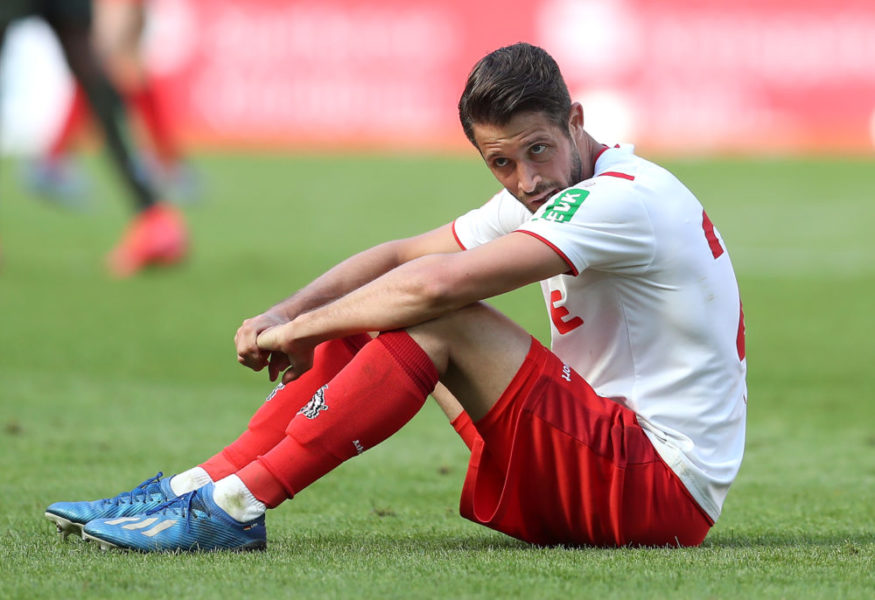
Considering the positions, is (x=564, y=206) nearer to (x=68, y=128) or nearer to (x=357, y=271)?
(x=357, y=271)

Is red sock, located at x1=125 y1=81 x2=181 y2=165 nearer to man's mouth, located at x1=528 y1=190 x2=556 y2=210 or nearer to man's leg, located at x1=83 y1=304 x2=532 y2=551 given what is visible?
man's mouth, located at x1=528 y1=190 x2=556 y2=210

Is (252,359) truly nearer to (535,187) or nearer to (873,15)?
(535,187)

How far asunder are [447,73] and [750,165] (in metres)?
4.18

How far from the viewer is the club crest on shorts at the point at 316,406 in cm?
293

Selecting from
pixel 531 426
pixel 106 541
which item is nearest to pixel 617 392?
pixel 531 426

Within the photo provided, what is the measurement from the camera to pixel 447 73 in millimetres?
18109

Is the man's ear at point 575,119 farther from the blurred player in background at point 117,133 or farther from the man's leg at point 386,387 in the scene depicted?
the blurred player in background at point 117,133

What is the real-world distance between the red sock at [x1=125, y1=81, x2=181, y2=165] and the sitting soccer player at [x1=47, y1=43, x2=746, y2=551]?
8599 mm

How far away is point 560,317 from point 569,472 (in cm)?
39

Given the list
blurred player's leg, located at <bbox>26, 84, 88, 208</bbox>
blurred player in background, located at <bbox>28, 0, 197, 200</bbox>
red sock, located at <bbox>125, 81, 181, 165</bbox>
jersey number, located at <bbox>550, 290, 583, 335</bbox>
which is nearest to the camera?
jersey number, located at <bbox>550, 290, 583, 335</bbox>

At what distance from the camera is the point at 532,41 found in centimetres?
1742

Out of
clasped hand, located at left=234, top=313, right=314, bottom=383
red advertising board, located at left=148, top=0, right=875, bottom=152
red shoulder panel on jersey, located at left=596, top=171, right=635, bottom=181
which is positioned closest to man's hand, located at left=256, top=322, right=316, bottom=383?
clasped hand, located at left=234, top=313, right=314, bottom=383

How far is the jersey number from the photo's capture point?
3209mm

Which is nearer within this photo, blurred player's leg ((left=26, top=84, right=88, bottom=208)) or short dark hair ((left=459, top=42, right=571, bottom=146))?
short dark hair ((left=459, top=42, right=571, bottom=146))
